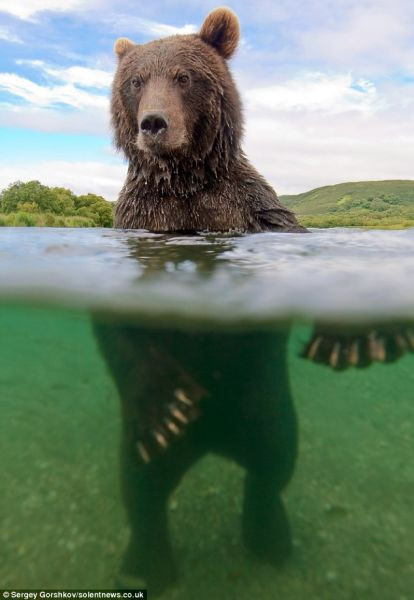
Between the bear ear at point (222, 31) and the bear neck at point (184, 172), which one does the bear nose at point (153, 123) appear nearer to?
the bear neck at point (184, 172)

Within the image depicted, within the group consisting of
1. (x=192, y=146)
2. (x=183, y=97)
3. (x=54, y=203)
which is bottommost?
(x=54, y=203)

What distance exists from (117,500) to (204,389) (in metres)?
2.83

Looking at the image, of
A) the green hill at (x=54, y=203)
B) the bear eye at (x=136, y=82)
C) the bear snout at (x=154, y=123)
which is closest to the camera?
the bear snout at (x=154, y=123)

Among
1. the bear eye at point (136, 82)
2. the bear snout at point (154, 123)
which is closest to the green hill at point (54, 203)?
the bear eye at point (136, 82)

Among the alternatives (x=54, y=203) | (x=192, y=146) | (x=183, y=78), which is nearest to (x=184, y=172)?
(x=192, y=146)

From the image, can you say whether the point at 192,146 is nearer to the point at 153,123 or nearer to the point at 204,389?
the point at 153,123

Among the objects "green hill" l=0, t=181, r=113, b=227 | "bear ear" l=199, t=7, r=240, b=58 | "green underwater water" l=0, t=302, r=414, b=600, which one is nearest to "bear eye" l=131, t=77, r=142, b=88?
"bear ear" l=199, t=7, r=240, b=58

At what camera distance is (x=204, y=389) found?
4.97 m

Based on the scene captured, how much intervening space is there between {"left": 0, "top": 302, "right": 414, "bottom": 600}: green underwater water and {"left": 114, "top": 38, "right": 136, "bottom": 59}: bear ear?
3.70 m

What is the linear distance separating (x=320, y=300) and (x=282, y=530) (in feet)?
7.07

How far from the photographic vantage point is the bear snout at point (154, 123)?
15.8ft

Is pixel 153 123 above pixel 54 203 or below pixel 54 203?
above

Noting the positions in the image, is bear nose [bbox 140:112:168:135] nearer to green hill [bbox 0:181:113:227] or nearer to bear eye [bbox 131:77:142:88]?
bear eye [bbox 131:77:142:88]

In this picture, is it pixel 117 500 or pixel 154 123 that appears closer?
pixel 154 123
